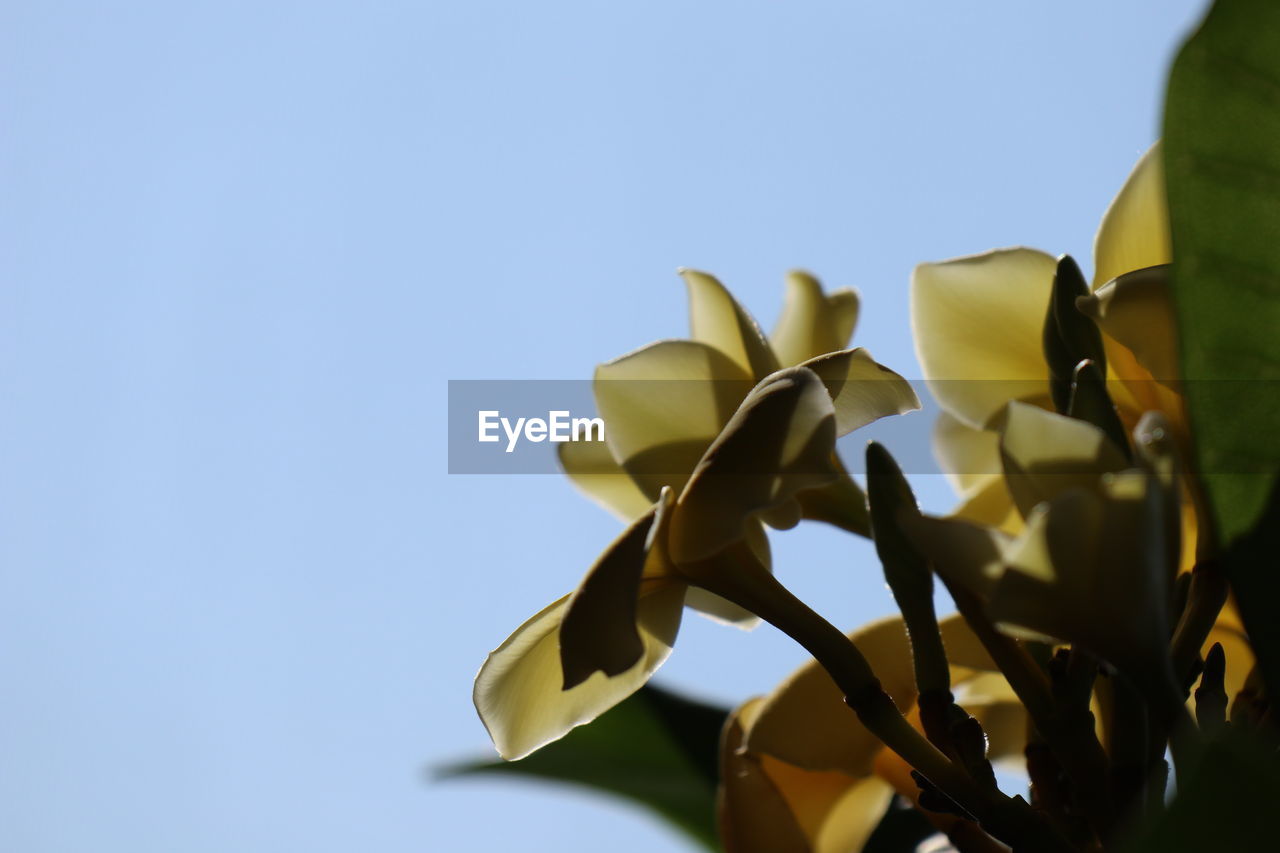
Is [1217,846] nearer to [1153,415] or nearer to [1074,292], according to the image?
[1153,415]

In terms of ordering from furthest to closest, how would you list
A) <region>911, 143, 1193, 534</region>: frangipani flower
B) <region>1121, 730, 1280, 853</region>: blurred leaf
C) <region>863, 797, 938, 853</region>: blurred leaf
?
<region>863, 797, 938, 853</region>: blurred leaf
<region>911, 143, 1193, 534</region>: frangipani flower
<region>1121, 730, 1280, 853</region>: blurred leaf

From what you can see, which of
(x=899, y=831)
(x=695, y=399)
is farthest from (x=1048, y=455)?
(x=899, y=831)

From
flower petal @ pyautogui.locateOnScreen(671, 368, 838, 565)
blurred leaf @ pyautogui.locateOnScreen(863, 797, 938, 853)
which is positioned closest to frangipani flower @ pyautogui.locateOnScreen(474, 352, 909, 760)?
flower petal @ pyautogui.locateOnScreen(671, 368, 838, 565)

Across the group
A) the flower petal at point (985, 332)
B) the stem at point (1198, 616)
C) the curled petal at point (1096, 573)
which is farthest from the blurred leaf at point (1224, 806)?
the flower petal at point (985, 332)

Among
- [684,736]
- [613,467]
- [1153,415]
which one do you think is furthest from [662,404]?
[684,736]

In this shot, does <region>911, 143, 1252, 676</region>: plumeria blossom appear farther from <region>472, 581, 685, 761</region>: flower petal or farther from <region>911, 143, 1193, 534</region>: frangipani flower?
<region>472, 581, 685, 761</region>: flower petal

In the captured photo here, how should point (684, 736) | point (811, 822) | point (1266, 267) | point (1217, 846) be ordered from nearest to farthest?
point (1217, 846) → point (1266, 267) → point (811, 822) → point (684, 736)

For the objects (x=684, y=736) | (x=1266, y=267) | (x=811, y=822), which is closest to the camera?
(x=1266, y=267)
